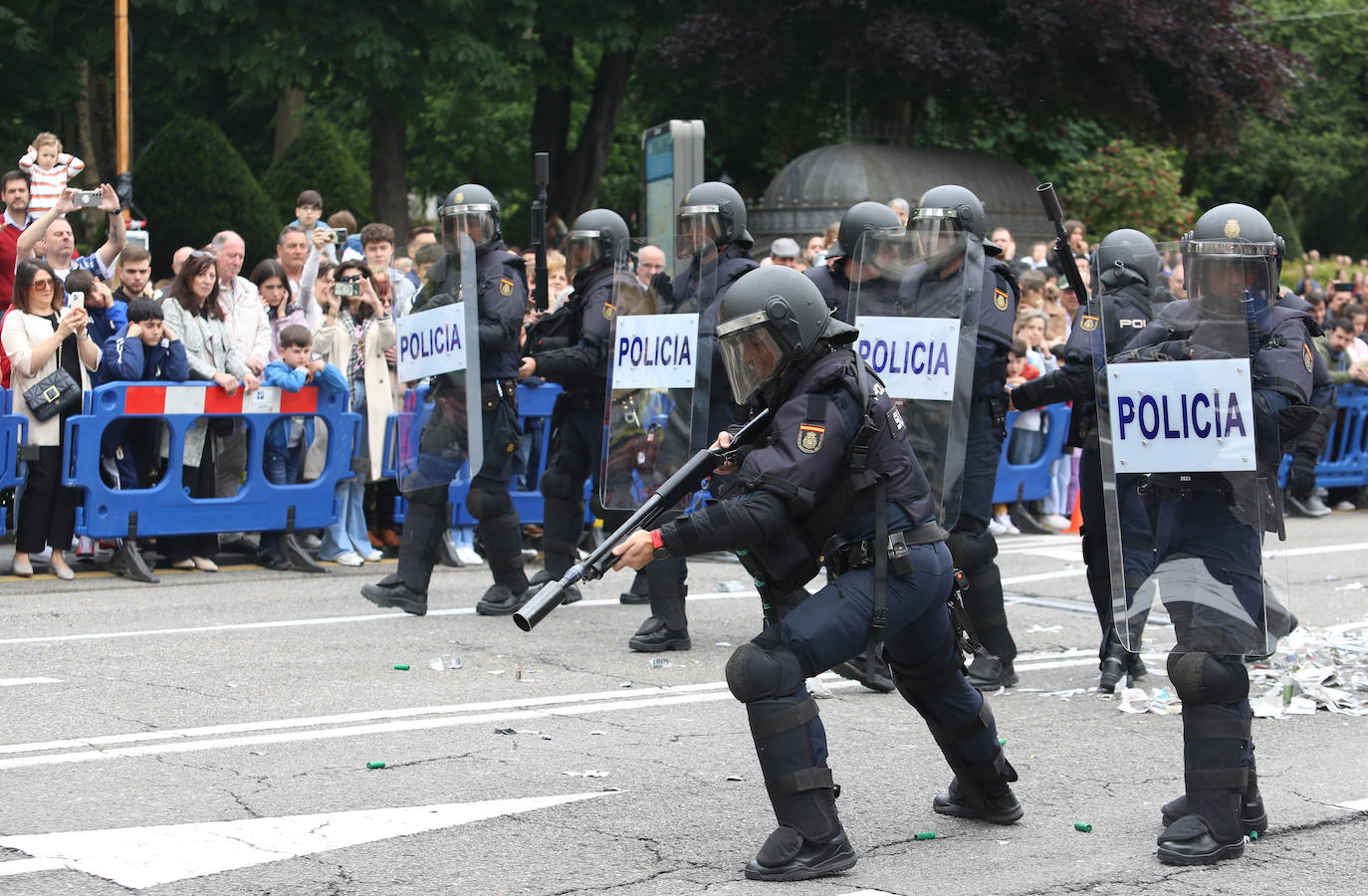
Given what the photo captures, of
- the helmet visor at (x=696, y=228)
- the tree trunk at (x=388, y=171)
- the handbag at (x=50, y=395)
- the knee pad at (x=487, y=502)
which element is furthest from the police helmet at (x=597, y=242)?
the tree trunk at (x=388, y=171)

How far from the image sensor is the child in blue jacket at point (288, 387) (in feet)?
35.5

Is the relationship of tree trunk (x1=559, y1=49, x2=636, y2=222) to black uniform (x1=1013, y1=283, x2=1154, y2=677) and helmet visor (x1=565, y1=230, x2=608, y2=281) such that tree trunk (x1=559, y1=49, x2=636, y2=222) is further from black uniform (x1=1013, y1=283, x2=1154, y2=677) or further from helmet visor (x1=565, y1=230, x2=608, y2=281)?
black uniform (x1=1013, y1=283, x2=1154, y2=677)

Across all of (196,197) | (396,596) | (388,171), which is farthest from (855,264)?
(388,171)

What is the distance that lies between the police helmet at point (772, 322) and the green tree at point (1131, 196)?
20.3 meters

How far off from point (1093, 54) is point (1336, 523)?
1188cm

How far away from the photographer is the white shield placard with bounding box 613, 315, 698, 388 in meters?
8.55

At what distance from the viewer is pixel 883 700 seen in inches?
290

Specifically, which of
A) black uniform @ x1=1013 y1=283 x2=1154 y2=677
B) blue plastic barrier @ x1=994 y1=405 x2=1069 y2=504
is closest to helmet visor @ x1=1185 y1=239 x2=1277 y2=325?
black uniform @ x1=1013 y1=283 x2=1154 y2=677

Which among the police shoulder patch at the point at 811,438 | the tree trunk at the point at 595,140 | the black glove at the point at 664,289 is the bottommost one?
the police shoulder patch at the point at 811,438

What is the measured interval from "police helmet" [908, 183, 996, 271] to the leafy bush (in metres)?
14.3

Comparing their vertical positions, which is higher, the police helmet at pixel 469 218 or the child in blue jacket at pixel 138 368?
the police helmet at pixel 469 218

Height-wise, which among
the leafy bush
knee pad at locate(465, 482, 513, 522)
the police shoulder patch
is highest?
the leafy bush

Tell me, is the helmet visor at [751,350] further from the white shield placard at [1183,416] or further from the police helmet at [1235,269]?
the police helmet at [1235,269]

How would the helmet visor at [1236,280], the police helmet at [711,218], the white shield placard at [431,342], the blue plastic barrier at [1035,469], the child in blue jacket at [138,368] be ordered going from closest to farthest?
the helmet visor at [1236,280], the police helmet at [711,218], the white shield placard at [431,342], the child in blue jacket at [138,368], the blue plastic barrier at [1035,469]
